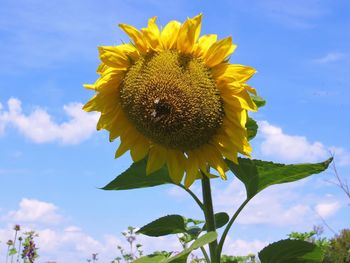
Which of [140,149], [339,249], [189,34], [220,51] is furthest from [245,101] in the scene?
[339,249]

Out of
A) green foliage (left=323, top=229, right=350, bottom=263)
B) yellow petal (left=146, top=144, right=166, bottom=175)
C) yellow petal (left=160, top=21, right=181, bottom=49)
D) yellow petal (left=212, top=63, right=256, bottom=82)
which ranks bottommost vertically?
yellow petal (left=146, top=144, right=166, bottom=175)

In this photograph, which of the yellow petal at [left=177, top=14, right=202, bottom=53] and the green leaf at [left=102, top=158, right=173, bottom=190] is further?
the green leaf at [left=102, top=158, right=173, bottom=190]

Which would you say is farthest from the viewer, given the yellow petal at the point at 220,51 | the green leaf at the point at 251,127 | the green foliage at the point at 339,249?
the green foliage at the point at 339,249

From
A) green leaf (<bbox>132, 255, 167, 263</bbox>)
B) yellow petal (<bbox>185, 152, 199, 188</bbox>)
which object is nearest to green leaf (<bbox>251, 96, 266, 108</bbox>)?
yellow petal (<bbox>185, 152, 199, 188</bbox>)

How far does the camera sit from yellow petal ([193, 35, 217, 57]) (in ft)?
6.04

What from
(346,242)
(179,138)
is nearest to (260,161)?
(179,138)

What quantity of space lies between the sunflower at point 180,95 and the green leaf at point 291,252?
Answer: 1.02ft

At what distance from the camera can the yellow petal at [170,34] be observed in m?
1.85

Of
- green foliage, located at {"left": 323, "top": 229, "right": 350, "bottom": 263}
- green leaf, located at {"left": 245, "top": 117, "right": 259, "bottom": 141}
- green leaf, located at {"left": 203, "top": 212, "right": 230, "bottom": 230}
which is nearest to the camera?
green leaf, located at {"left": 245, "top": 117, "right": 259, "bottom": 141}

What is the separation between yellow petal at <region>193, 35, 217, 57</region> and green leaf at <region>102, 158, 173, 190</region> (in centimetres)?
42

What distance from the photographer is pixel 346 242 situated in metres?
11.9

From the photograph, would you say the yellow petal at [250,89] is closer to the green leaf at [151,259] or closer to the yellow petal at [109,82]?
the yellow petal at [109,82]

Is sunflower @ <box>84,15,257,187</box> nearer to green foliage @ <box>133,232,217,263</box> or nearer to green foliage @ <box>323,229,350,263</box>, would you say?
green foliage @ <box>133,232,217,263</box>

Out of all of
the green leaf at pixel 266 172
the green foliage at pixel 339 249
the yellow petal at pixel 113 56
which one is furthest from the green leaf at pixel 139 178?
the green foliage at pixel 339 249
